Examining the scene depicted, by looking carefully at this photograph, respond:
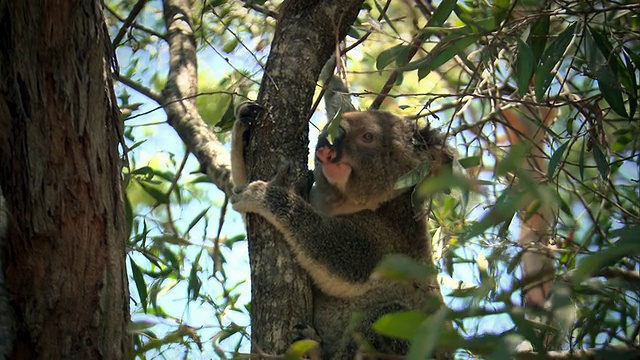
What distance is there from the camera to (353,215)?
3.87m

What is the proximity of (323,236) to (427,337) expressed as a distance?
2123 millimetres

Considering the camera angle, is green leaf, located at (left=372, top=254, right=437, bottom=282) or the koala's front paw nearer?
green leaf, located at (left=372, top=254, right=437, bottom=282)

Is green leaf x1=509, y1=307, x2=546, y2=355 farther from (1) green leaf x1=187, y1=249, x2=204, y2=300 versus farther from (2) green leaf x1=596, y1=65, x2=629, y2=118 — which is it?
(1) green leaf x1=187, y1=249, x2=204, y2=300

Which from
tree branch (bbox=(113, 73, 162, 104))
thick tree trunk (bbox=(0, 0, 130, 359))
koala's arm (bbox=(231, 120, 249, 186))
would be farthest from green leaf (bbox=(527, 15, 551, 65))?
tree branch (bbox=(113, 73, 162, 104))

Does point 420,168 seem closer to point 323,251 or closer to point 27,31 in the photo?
point 323,251

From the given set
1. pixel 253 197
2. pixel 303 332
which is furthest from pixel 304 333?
pixel 253 197

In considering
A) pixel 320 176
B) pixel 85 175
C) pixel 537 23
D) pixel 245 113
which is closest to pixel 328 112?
pixel 320 176

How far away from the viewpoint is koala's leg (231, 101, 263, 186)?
3.26m

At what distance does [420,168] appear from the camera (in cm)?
293

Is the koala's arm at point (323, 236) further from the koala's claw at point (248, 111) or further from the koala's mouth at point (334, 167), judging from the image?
the koala's claw at point (248, 111)

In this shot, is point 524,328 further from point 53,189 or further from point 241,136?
point 241,136

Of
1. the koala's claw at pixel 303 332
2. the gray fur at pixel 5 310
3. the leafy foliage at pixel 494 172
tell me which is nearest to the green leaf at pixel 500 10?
the leafy foliage at pixel 494 172

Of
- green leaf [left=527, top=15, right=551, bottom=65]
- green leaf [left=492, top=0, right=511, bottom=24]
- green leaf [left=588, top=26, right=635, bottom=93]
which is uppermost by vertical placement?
green leaf [left=527, top=15, right=551, bottom=65]

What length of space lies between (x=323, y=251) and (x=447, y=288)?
109cm
